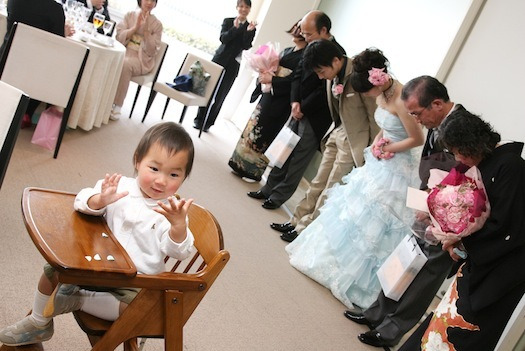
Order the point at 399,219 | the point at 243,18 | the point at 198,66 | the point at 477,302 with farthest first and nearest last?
the point at 243,18 < the point at 198,66 < the point at 399,219 < the point at 477,302

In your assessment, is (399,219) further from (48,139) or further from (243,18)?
(243,18)

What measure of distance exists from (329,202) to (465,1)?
75.0 inches

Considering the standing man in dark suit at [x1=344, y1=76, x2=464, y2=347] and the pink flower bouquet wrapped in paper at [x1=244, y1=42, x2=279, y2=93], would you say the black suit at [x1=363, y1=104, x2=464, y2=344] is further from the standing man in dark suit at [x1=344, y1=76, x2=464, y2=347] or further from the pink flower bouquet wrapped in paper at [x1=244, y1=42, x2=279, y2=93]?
the pink flower bouquet wrapped in paper at [x1=244, y1=42, x2=279, y2=93]

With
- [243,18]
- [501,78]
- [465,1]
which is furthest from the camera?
[243,18]

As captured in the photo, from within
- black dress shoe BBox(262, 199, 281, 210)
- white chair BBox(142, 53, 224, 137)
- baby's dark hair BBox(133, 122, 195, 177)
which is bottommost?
black dress shoe BBox(262, 199, 281, 210)

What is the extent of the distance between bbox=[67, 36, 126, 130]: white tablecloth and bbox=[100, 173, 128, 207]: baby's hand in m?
2.93

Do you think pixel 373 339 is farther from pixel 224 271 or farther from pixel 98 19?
pixel 98 19

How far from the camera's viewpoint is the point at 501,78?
379 centimetres

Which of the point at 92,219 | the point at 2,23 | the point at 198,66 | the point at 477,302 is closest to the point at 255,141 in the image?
the point at 198,66

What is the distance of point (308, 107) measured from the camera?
14.7ft

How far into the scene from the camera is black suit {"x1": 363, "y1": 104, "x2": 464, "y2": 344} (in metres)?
2.86

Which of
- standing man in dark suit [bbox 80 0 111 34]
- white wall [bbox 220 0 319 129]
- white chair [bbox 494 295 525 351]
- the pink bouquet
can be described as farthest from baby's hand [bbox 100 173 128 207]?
white wall [bbox 220 0 319 129]

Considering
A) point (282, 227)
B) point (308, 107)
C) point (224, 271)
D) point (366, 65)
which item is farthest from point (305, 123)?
point (224, 271)

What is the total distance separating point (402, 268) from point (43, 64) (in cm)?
265
